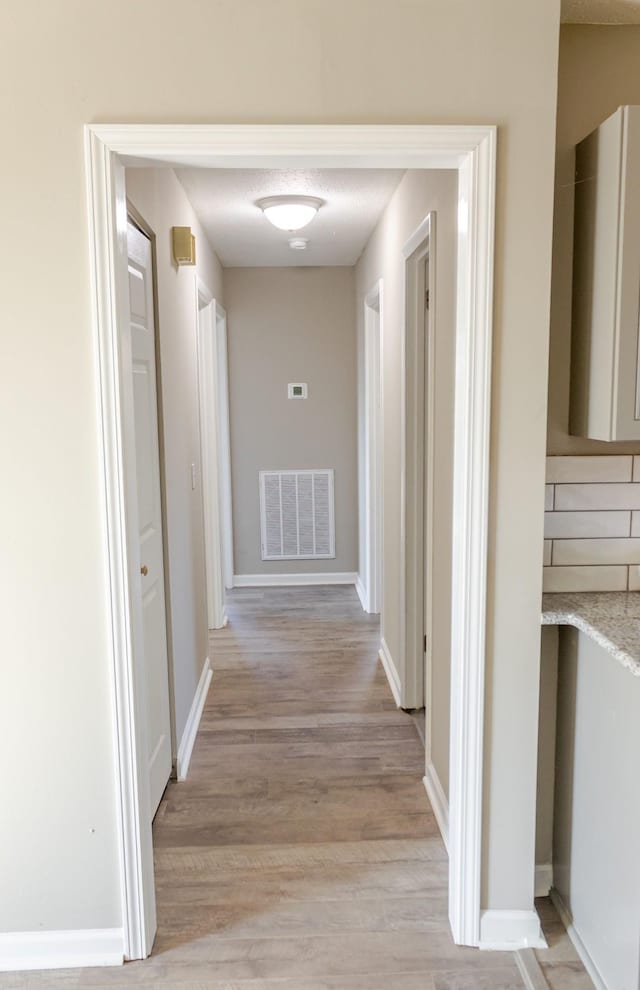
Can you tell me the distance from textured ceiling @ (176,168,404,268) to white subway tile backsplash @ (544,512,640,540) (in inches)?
58.0

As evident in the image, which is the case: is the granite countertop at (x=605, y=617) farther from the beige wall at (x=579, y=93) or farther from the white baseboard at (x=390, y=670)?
the white baseboard at (x=390, y=670)

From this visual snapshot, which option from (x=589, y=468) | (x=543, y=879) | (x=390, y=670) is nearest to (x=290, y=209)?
(x=589, y=468)

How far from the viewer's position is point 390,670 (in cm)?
365

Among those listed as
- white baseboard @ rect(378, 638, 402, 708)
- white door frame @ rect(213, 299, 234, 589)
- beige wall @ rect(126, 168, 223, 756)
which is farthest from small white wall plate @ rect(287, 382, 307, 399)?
white baseboard @ rect(378, 638, 402, 708)

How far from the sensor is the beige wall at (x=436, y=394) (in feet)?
7.43

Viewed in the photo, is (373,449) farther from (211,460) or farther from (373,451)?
(211,460)

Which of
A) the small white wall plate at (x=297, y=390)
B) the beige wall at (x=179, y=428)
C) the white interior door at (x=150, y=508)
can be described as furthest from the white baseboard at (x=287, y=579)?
the white interior door at (x=150, y=508)

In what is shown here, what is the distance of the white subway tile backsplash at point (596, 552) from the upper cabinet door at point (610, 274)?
1.15 ft

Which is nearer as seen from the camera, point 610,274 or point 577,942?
point 610,274

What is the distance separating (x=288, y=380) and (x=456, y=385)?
356cm

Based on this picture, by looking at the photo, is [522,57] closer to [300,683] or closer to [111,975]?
[111,975]

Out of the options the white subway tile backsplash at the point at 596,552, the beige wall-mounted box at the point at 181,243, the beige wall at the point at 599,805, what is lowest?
the beige wall at the point at 599,805

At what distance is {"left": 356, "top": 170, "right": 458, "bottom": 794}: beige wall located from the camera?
2.26 m

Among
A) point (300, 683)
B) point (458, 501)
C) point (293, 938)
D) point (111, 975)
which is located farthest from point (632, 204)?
point (300, 683)
